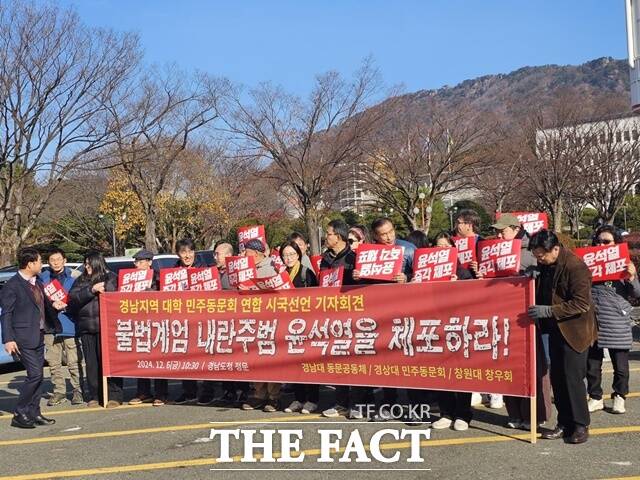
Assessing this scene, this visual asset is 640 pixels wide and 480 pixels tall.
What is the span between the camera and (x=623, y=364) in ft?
22.3

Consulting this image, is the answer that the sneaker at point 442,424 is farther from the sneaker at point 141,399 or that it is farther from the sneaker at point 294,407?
the sneaker at point 141,399

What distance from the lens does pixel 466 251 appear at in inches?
268

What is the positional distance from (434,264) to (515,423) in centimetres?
150

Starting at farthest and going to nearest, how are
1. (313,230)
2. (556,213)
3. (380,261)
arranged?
(556,213)
(313,230)
(380,261)

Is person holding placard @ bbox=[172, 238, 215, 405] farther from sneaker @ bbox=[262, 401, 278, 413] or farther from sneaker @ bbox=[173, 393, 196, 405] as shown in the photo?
sneaker @ bbox=[262, 401, 278, 413]

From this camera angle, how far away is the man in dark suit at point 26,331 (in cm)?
748

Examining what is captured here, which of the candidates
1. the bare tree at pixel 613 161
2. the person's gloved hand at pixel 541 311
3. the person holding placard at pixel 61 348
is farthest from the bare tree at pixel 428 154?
the person's gloved hand at pixel 541 311

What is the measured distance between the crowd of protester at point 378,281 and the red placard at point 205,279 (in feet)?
1.06

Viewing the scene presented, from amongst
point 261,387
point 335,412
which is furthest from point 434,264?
point 261,387

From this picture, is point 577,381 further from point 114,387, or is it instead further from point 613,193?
point 613,193

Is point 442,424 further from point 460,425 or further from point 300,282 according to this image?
point 300,282

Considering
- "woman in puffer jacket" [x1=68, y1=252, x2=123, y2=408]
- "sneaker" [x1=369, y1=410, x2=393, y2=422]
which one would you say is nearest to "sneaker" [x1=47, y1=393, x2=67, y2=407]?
"woman in puffer jacket" [x1=68, y1=252, x2=123, y2=408]

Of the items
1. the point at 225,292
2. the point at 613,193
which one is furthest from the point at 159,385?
the point at 613,193

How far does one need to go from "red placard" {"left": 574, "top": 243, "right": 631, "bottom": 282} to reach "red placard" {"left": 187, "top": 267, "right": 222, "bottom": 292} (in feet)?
11.4
